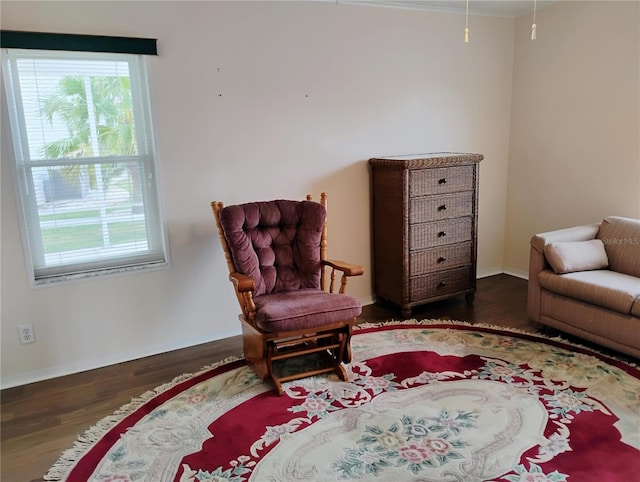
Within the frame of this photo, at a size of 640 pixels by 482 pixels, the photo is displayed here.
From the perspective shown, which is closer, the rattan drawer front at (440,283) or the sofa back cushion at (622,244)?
the sofa back cushion at (622,244)

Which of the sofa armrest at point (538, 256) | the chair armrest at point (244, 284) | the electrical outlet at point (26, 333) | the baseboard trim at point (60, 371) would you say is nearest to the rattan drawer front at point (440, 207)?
the sofa armrest at point (538, 256)

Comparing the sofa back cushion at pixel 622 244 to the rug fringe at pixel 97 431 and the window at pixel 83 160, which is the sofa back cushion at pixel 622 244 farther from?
the window at pixel 83 160

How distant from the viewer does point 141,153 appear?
3.05 meters

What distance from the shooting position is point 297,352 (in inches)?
109

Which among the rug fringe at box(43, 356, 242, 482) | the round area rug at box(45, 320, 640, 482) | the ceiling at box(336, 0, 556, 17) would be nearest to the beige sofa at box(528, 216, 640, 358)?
the round area rug at box(45, 320, 640, 482)

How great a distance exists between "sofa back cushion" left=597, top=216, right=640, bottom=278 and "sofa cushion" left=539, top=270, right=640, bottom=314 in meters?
0.08

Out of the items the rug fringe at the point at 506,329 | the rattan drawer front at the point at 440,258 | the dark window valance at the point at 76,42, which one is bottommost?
the rug fringe at the point at 506,329

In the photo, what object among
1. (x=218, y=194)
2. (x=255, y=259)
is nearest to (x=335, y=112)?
(x=218, y=194)

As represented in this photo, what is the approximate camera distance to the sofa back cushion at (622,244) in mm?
3135

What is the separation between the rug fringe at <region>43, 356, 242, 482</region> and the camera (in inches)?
81.6

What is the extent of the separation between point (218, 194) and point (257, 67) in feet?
2.90

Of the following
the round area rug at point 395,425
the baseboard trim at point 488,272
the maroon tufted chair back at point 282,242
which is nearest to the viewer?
the round area rug at point 395,425

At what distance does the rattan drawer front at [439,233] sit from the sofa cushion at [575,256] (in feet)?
2.44

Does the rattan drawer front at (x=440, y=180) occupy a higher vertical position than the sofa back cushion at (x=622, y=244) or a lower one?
higher
